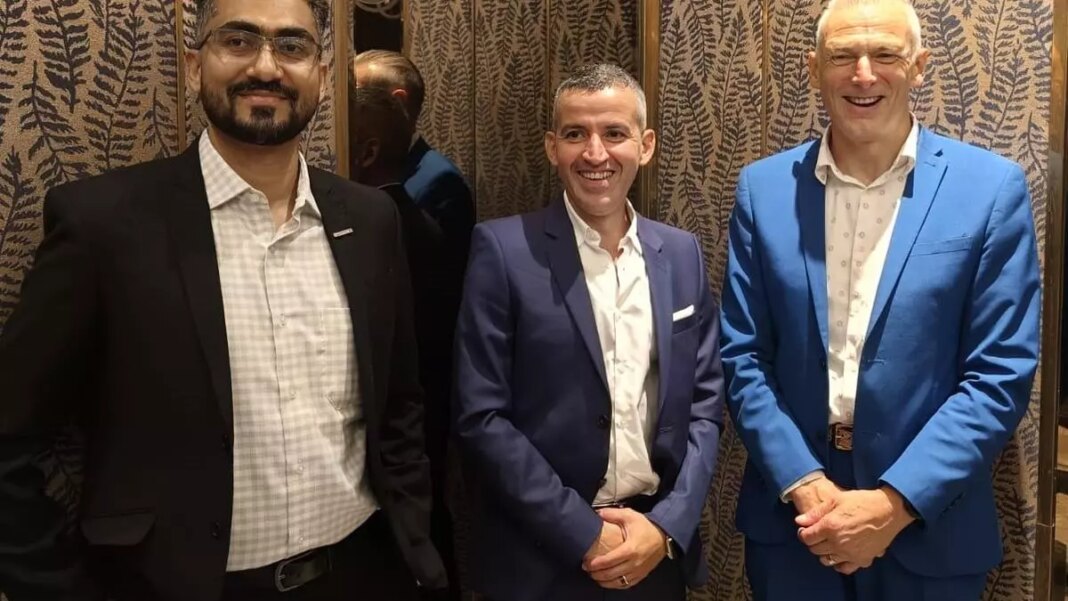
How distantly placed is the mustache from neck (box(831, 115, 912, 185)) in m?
1.21

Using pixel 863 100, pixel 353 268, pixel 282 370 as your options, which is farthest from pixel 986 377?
pixel 282 370

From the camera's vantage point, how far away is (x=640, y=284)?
2.15 m

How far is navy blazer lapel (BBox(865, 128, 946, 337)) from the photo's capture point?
79.8 inches

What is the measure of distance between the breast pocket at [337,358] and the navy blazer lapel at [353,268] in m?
0.01

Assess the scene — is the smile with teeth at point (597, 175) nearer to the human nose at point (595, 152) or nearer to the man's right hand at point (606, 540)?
the human nose at point (595, 152)

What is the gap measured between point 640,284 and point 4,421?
1.27 m

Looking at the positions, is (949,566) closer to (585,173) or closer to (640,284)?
(640,284)

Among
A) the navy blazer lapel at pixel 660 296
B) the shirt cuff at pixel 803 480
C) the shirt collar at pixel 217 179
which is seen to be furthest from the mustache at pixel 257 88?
the shirt cuff at pixel 803 480

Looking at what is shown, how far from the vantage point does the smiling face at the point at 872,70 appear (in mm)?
2066

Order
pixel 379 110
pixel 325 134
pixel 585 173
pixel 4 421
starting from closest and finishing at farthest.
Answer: pixel 4 421 → pixel 585 173 → pixel 325 134 → pixel 379 110

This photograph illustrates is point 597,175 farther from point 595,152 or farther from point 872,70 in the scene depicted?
point 872,70

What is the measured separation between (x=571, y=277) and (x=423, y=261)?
27.5 inches

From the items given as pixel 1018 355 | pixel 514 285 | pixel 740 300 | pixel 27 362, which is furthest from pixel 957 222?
pixel 27 362

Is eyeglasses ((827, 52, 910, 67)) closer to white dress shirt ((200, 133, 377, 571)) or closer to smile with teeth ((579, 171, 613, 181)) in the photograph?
smile with teeth ((579, 171, 613, 181))
